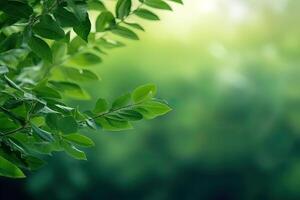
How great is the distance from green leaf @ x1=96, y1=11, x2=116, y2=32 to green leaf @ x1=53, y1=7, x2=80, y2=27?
143mm

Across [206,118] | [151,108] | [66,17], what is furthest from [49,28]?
[206,118]

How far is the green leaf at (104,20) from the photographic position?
29.1 inches

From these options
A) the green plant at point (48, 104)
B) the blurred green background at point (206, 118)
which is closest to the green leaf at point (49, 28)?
the green plant at point (48, 104)

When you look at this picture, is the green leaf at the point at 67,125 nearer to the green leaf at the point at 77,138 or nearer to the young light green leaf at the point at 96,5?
the green leaf at the point at 77,138

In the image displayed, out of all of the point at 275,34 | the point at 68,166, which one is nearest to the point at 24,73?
the point at 68,166

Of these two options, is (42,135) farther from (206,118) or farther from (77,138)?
(206,118)

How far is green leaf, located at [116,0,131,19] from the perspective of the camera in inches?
27.1

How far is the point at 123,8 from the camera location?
2.31 ft

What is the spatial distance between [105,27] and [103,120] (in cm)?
17

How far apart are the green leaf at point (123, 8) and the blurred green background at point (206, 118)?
2.76 m

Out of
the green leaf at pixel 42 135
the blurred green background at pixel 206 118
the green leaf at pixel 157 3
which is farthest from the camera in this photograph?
the blurred green background at pixel 206 118

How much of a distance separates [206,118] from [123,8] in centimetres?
290

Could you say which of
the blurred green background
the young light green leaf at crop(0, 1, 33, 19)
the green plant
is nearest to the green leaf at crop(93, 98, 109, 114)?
the green plant

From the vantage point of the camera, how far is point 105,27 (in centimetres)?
77
